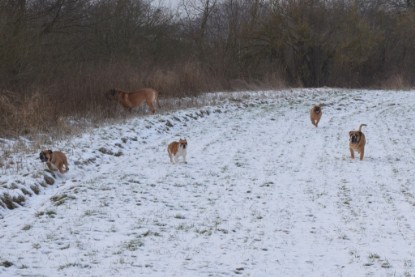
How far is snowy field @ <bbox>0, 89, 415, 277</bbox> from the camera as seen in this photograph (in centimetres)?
582

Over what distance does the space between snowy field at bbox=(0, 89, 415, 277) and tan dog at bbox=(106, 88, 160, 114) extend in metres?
1.80

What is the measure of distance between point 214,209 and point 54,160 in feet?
11.0

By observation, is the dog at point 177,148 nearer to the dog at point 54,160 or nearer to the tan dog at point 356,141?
the dog at point 54,160

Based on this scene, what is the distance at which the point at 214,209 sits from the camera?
26.4 ft

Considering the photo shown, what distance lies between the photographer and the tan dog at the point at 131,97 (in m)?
17.1

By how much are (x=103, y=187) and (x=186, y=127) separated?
7784 mm

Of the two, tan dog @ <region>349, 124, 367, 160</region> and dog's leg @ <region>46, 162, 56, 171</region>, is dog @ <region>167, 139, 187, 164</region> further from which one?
tan dog @ <region>349, 124, 367, 160</region>

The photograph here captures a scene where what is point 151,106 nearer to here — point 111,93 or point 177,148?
point 111,93

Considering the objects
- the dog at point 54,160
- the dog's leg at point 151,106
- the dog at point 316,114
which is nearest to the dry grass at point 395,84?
the dog at point 316,114

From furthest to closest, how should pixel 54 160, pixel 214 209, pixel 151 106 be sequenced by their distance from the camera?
1. pixel 151 106
2. pixel 54 160
3. pixel 214 209

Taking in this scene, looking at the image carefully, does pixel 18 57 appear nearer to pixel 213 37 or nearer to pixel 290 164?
pixel 290 164

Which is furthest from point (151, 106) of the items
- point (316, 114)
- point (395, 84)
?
point (395, 84)

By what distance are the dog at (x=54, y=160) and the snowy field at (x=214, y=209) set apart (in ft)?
0.77

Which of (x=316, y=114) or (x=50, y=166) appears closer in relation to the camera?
(x=50, y=166)
